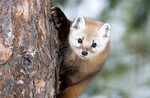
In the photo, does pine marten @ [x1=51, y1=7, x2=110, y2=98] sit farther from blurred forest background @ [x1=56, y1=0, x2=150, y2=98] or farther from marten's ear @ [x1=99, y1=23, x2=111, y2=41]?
blurred forest background @ [x1=56, y1=0, x2=150, y2=98]

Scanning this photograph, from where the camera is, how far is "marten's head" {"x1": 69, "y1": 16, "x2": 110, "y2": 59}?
18.7 ft

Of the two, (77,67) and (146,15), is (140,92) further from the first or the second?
(77,67)

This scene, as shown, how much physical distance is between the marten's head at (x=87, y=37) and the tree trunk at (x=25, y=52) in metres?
0.97

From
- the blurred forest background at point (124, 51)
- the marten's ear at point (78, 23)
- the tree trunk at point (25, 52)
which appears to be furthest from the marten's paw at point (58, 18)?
→ the blurred forest background at point (124, 51)

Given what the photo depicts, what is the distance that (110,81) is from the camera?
12422 mm

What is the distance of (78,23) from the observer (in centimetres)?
577

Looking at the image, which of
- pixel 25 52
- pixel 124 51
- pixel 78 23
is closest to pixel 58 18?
pixel 78 23

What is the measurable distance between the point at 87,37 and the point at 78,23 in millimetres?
269

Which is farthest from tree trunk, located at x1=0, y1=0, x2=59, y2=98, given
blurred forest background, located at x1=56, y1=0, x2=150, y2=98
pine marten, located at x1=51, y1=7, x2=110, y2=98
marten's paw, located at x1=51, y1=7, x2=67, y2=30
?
blurred forest background, located at x1=56, y1=0, x2=150, y2=98

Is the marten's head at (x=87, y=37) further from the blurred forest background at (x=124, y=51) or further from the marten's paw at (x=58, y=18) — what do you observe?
the blurred forest background at (x=124, y=51)

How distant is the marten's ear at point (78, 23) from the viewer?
5.74 metres

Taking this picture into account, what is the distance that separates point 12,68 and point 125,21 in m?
9.16

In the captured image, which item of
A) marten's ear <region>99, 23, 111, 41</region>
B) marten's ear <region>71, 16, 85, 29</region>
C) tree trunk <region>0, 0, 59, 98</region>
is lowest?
tree trunk <region>0, 0, 59, 98</region>

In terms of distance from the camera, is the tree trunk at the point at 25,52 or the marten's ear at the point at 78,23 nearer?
the tree trunk at the point at 25,52
